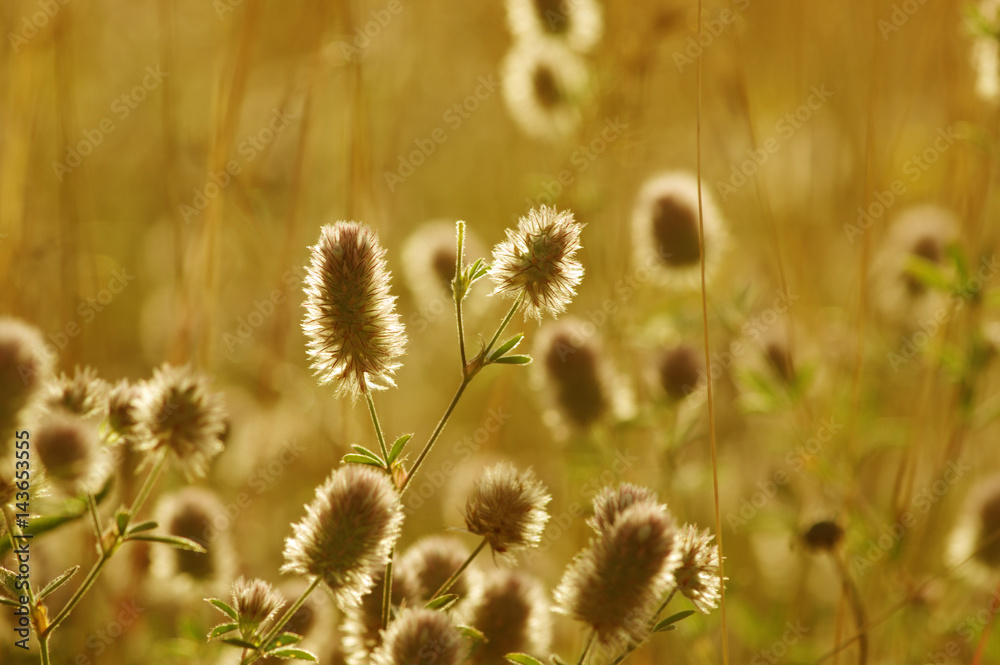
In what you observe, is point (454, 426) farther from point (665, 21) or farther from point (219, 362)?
point (665, 21)

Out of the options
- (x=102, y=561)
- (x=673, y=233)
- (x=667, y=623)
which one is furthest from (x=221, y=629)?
(x=673, y=233)

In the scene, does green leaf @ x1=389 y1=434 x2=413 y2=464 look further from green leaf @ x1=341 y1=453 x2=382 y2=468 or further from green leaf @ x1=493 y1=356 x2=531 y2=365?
green leaf @ x1=493 y1=356 x2=531 y2=365

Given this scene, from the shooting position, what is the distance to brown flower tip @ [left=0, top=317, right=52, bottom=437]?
55.3 inches

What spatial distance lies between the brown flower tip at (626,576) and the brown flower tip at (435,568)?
0.43 m

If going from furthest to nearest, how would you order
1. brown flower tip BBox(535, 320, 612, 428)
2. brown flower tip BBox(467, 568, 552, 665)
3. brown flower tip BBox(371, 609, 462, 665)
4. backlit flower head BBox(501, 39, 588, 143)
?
1. backlit flower head BBox(501, 39, 588, 143)
2. brown flower tip BBox(535, 320, 612, 428)
3. brown flower tip BBox(467, 568, 552, 665)
4. brown flower tip BBox(371, 609, 462, 665)

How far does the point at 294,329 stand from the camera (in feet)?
15.4

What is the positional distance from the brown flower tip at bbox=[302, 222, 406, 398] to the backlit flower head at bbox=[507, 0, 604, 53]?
2064 mm

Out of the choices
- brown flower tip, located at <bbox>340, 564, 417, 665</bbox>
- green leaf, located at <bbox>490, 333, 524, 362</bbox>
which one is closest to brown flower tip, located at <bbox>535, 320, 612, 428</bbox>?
brown flower tip, located at <bbox>340, 564, 417, 665</bbox>

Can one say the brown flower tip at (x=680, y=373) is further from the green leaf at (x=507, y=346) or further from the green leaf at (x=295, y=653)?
the green leaf at (x=295, y=653)

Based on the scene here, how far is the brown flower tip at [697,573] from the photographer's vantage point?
142 cm

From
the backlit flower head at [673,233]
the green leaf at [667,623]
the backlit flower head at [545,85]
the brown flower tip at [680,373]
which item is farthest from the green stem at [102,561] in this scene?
the backlit flower head at [545,85]

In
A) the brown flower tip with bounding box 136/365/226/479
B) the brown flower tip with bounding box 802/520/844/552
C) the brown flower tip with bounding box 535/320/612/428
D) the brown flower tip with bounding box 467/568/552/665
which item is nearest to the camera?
the brown flower tip with bounding box 136/365/226/479

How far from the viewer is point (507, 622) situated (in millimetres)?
1741

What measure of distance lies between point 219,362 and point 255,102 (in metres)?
1.32
